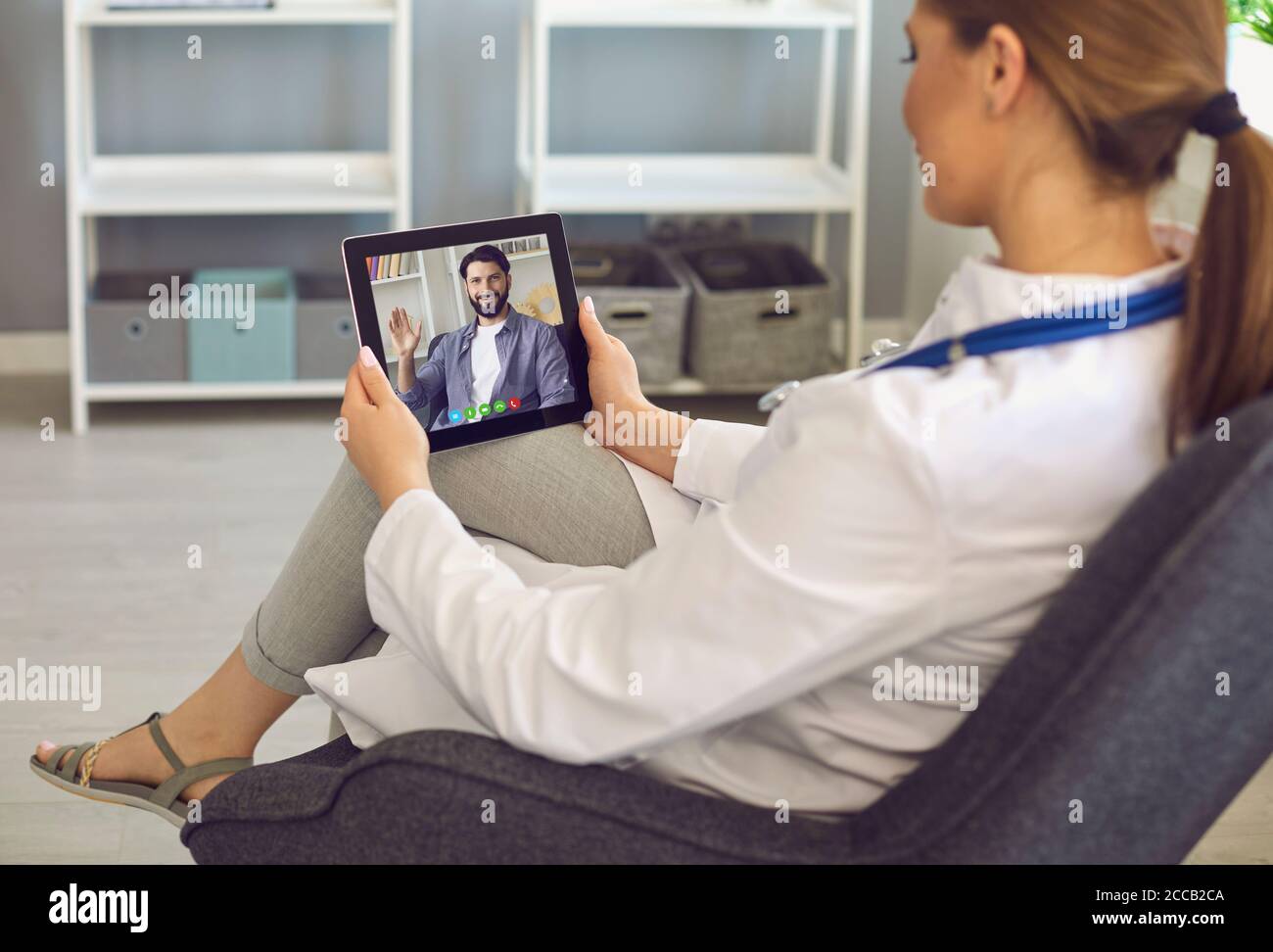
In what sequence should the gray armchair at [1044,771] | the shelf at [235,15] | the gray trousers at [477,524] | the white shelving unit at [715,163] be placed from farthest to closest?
1. the white shelving unit at [715,163]
2. the shelf at [235,15]
3. the gray trousers at [477,524]
4. the gray armchair at [1044,771]

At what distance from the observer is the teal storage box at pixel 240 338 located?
2844 millimetres

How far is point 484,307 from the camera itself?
48.4 inches

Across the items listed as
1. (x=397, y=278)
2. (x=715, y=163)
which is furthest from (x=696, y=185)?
(x=397, y=278)

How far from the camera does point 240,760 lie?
1371 millimetres

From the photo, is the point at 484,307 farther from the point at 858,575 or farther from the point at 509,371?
the point at 858,575

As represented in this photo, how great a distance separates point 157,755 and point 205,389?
160 cm

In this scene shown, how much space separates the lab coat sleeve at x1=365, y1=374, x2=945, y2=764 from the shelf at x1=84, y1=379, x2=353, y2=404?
2.03m

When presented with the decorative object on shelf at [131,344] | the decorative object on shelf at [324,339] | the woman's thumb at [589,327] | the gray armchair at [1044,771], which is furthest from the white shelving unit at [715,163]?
the gray armchair at [1044,771]

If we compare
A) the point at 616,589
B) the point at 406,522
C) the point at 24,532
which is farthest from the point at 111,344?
the point at 616,589

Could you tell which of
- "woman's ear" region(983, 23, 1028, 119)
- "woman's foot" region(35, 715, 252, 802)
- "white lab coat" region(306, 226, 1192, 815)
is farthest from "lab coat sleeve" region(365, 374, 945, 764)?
"woman's foot" region(35, 715, 252, 802)

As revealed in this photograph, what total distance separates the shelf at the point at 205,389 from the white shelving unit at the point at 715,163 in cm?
58

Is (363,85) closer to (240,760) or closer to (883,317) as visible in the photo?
(883,317)

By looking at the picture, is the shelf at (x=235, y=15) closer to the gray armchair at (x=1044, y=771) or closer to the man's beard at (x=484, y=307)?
the man's beard at (x=484, y=307)
